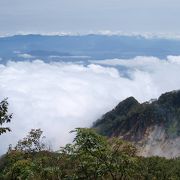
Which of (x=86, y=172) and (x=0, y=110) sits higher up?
(x=0, y=110)

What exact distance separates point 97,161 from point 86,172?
1891 mm

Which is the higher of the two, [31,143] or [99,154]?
[31,143]

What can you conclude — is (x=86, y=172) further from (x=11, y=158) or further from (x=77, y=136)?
(x=11, y=158)

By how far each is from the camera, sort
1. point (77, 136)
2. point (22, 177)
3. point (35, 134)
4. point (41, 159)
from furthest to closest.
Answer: point (35, 134) < point (41, 159) < point (22, 177) < point (77, 136)

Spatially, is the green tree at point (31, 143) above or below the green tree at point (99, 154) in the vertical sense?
above

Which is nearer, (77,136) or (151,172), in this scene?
(77,136)

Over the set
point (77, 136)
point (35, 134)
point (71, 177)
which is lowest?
point (71, 177)

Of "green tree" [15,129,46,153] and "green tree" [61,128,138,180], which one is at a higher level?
"green tree" [15,129,46,153]

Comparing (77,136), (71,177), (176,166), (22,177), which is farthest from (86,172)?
(176,166)

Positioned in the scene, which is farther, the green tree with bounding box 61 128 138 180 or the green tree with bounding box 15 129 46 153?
the green tree with bounding box 15 129 46 153

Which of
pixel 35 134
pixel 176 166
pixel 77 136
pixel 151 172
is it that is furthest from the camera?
pixel 176 166

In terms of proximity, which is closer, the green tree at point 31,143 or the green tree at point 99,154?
the green tree at point 99,154

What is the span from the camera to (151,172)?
493 ft

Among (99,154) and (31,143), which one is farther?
(31,143)
